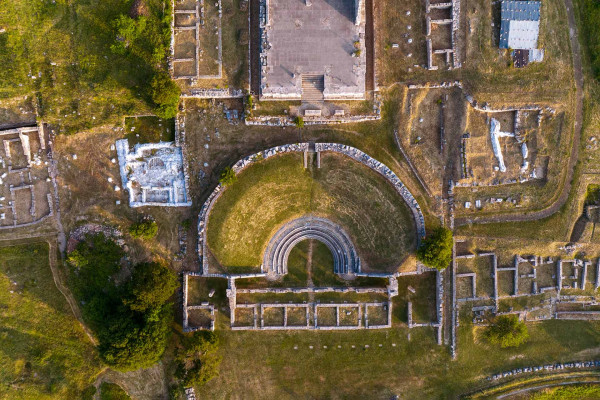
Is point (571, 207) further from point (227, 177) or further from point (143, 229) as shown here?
point (143, 229)

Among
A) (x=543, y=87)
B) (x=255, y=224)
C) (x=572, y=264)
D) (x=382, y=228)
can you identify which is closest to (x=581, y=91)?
(x=543, y=87)

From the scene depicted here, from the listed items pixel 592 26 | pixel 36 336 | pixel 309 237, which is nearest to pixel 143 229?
pixel 309 237

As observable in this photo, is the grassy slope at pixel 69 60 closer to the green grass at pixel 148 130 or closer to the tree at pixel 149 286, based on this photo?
the green grass at pixel 148 130

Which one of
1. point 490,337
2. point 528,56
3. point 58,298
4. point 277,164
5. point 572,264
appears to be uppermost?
point 528,56

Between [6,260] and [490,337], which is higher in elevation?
[6,260]

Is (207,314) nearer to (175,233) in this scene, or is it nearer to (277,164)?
(175,233)

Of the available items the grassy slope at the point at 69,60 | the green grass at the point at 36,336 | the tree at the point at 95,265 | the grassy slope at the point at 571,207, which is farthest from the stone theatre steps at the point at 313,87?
the green grass at the point at 36,336
